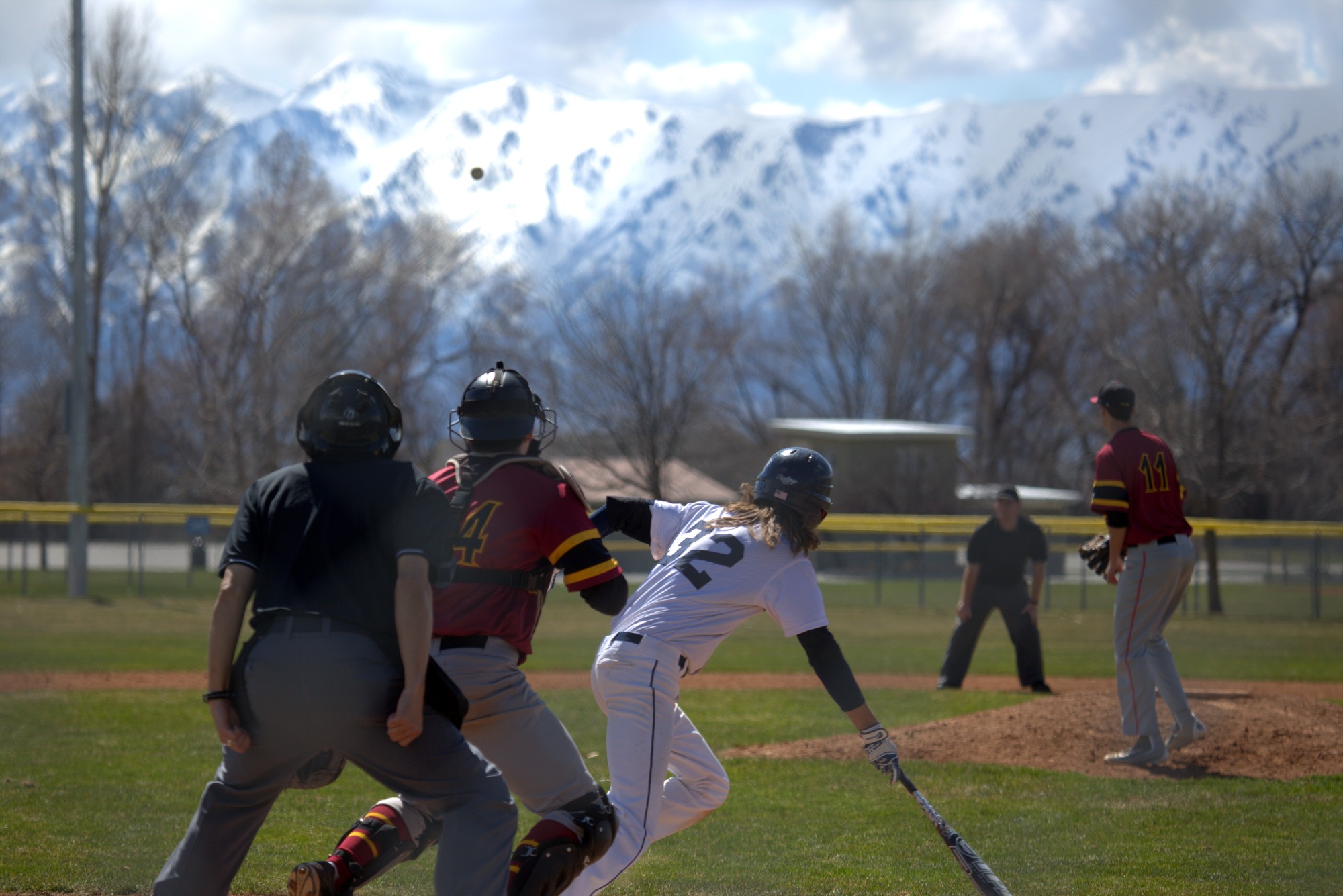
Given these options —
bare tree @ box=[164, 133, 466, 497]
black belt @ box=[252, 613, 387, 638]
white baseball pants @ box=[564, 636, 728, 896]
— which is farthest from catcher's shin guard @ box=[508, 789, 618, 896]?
bare tree @ box=[164, 133, 466, 497]

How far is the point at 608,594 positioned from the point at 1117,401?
4.67 meters

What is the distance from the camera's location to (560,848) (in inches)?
149

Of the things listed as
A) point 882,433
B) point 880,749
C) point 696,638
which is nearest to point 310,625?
point 696,638

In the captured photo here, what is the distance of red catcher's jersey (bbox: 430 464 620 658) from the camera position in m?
3.85

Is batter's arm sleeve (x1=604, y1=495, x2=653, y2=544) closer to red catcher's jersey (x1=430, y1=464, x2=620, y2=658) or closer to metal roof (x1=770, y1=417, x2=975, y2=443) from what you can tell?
red catcher's jersey (x1=430, y1=464, x2=620, y2=658)

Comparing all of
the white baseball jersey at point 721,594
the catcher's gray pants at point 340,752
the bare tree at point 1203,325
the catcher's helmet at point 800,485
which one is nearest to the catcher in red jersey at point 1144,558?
the catcher's helmet at point 800,485

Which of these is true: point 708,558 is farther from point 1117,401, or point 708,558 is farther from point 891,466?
point 891,466

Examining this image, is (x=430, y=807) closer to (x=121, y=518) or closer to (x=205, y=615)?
(x=205, y=615)

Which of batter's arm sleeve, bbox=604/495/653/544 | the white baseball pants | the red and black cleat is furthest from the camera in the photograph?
batter's arm sleeve, bbox=604/495/653/544

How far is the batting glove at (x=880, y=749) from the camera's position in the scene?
Answer: 4305mm

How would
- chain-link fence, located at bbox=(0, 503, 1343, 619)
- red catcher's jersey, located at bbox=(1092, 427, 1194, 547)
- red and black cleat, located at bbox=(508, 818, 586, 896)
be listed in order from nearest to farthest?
red and black cleat, located at bbox=(508, 818, 586, 896) < red catcher's jersey, located at bbox=(1092, 427, 1194, 547) < chain-link fence, located at bbox=(0, 503, 1343, 619)

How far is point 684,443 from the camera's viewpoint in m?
39.9

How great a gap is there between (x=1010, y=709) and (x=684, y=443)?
101ft

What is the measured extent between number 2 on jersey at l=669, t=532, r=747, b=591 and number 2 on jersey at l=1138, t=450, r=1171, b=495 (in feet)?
12.7
